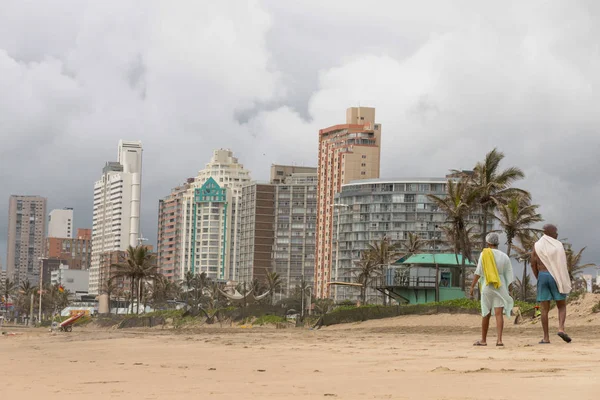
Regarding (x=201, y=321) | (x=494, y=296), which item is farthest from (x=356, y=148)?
(x=494, y=296)

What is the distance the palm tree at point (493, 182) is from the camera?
50.3m

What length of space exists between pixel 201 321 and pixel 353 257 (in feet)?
367

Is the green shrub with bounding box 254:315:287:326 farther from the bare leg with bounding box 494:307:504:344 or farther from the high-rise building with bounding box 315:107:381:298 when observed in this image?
the high-rise building with bounding box 315:107:381:298

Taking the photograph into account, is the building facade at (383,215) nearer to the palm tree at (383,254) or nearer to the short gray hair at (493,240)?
the palm tree at (383,254)

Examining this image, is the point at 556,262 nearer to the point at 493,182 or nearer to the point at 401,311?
the point at 401,311

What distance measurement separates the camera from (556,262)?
13062 millimetres

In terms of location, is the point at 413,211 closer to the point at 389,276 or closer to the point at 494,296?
the point at 389,276

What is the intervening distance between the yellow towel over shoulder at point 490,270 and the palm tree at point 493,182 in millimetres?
37219

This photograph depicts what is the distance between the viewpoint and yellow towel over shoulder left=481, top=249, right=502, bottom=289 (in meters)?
13.2

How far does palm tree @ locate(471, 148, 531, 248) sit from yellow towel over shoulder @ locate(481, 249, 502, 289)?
37219 millimetres

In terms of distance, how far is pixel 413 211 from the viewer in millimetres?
164000

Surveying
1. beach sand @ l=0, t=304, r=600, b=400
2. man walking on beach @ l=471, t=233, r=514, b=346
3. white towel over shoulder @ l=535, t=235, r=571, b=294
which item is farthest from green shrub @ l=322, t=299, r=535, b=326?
beach sand @ l=0, t=304, r=600, b=400

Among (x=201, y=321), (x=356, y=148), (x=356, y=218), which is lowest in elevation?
(x=201, y=321)

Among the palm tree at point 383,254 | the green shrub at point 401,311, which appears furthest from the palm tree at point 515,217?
the palm tree at point 383,254
